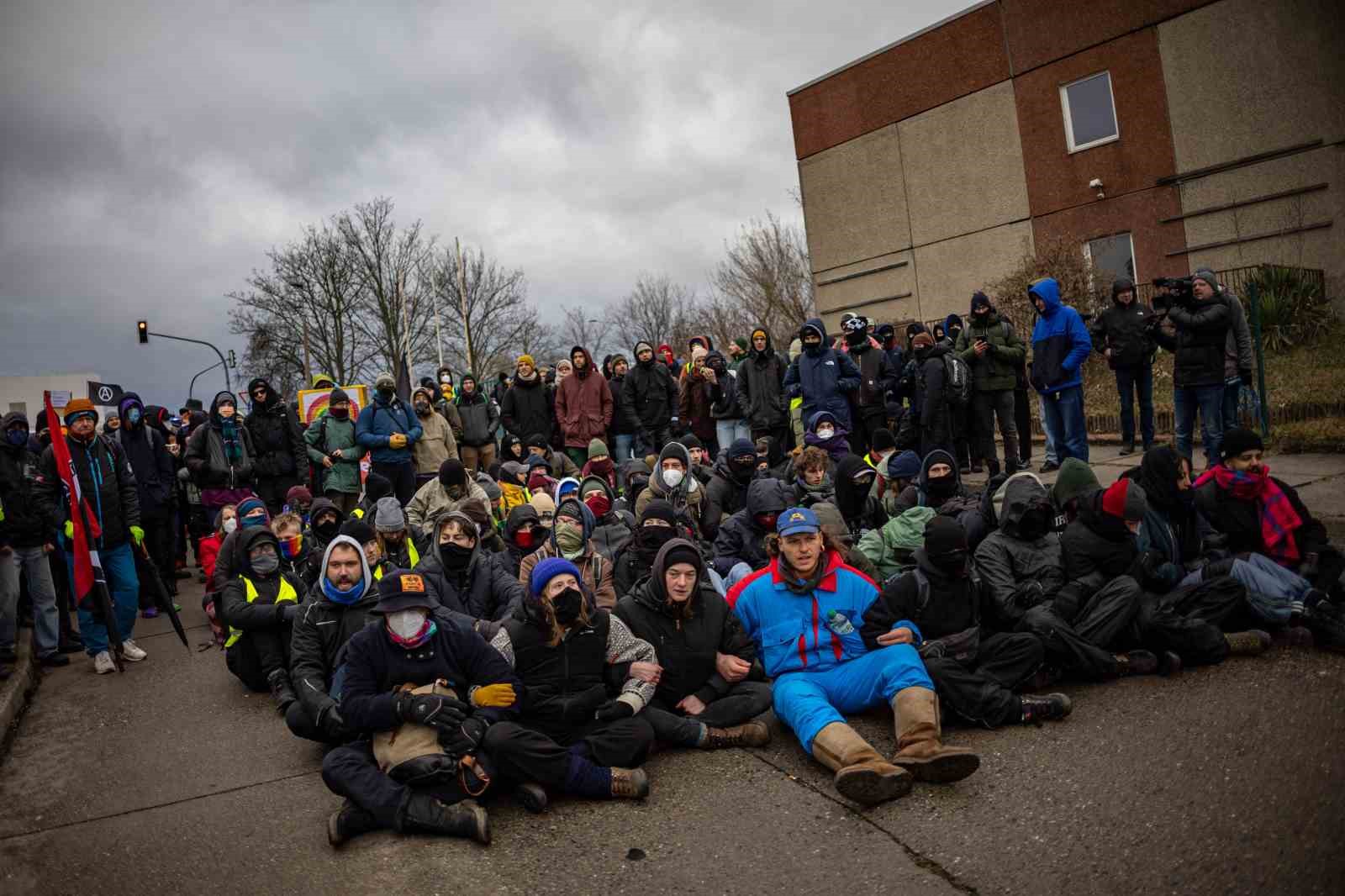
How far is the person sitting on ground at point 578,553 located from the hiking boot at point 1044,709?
10.2 feet

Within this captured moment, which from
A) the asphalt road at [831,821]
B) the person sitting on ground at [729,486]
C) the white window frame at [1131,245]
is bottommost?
the asphalt road at [831,821]

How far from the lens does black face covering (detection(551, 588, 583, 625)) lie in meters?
5.28

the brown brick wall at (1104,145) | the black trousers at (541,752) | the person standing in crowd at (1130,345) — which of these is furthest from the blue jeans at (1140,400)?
the brown brick wall at (1104,145)

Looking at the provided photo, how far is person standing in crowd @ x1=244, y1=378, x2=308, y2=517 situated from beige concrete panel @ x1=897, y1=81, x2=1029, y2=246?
18.2 m

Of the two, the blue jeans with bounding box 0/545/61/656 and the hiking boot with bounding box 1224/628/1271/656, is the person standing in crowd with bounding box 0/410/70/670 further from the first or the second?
the hiking boot with bounding box 1224/628/1271/656

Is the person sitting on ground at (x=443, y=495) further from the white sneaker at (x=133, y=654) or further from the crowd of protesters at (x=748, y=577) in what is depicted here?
the white sneaker at (x=133, y=654)

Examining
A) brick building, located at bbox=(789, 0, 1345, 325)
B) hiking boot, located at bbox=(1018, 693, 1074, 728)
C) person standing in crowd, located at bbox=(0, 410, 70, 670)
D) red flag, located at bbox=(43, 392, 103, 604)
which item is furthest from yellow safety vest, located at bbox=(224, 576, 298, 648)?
brick building, located at bbox=(789, 0, 1345, 325)

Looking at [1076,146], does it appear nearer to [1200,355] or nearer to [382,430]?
[1200,355]

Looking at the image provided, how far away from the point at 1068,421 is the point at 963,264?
15.0 meters

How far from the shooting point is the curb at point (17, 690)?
6715 millimetres

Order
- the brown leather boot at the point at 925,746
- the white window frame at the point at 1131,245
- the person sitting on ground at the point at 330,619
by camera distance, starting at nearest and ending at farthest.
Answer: the brown leather boot at the point at 925,746 → the person sitting on ground at the point at 330,619 → the white window frame at the point at 1131,245

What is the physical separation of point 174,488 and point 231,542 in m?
4.75

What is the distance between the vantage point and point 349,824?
4570mm

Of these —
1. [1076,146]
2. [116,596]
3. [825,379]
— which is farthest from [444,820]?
[1076,146]
